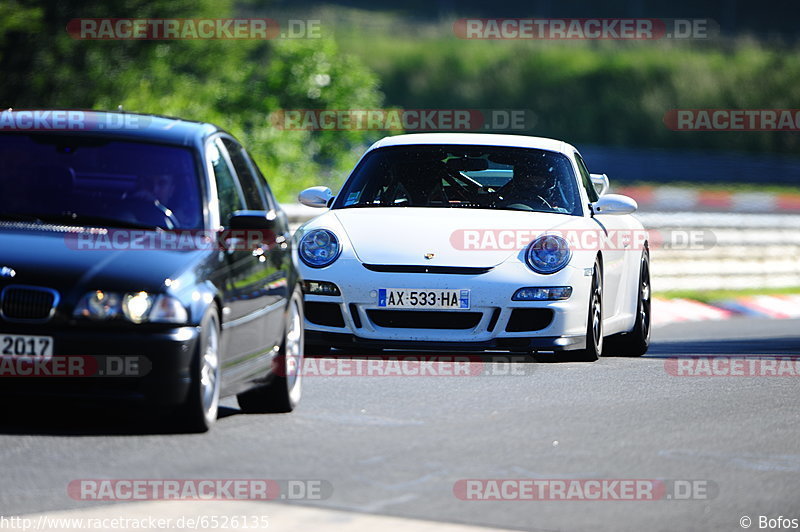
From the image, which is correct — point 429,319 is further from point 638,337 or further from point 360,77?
point 360,77

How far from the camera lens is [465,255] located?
1049 centimetres

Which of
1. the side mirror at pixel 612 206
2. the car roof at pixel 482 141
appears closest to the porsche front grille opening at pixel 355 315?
the car roof at pixel 482 141

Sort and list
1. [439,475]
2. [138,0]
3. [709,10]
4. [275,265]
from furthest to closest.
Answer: [709,10]
[138,0]
[275,265]
[439,475]

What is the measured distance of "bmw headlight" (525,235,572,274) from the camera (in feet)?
34.6

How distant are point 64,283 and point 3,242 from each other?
475 millimetres

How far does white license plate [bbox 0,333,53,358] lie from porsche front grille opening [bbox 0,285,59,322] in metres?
0.08

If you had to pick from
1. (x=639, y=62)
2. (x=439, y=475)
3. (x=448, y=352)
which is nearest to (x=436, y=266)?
(x=448, y=352)

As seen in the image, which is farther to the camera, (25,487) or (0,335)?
(0,335)

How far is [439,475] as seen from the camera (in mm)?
6645

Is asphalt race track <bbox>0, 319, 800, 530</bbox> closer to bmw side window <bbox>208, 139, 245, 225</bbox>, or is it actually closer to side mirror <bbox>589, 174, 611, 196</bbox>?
bmw side window <bbox>208, 139, 245, 225</bbox>

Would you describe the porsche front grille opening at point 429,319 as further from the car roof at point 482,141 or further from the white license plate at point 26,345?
the white license plate at point 26,345

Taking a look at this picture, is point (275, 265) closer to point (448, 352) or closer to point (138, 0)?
point (448, 352)

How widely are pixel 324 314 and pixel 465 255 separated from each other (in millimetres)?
959

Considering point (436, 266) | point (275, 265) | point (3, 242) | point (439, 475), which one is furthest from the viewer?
point (436, 266)
